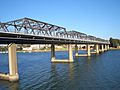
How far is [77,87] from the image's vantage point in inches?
1740

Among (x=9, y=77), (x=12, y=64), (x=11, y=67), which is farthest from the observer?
(x=12, y=64)

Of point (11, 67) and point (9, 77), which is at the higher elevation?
point (11, 67)

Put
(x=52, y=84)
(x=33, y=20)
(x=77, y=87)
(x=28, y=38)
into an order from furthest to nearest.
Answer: (x=33, y=20), (x=28, y=38), (x=52, y=84), (x=77, y=87)

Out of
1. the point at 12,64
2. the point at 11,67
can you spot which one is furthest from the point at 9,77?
the point at 12,64

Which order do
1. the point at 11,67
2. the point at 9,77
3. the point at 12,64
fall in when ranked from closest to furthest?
1. the point at 9,77
2. the point at 11,67
3. the point at 12,64

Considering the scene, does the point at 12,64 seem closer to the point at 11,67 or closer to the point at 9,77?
the point at 11,67

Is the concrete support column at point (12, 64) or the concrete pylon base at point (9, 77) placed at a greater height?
the concrete support column at point (12, 64)

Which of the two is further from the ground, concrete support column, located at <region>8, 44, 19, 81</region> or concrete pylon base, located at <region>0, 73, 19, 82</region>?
concrete support column, located at <region>8, 44, 19, 81</region>

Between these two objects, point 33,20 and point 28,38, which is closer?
point 28,38

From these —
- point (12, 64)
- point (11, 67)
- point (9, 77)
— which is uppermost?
point (12, 64)

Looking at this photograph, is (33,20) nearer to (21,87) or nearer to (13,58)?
(13,58)

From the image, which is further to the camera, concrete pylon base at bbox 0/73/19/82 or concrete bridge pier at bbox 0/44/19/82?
concrete bridge pier at bbox 0/44/19/82

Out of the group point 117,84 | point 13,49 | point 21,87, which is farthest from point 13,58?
point 117,84

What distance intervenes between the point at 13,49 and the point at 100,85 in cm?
2179
